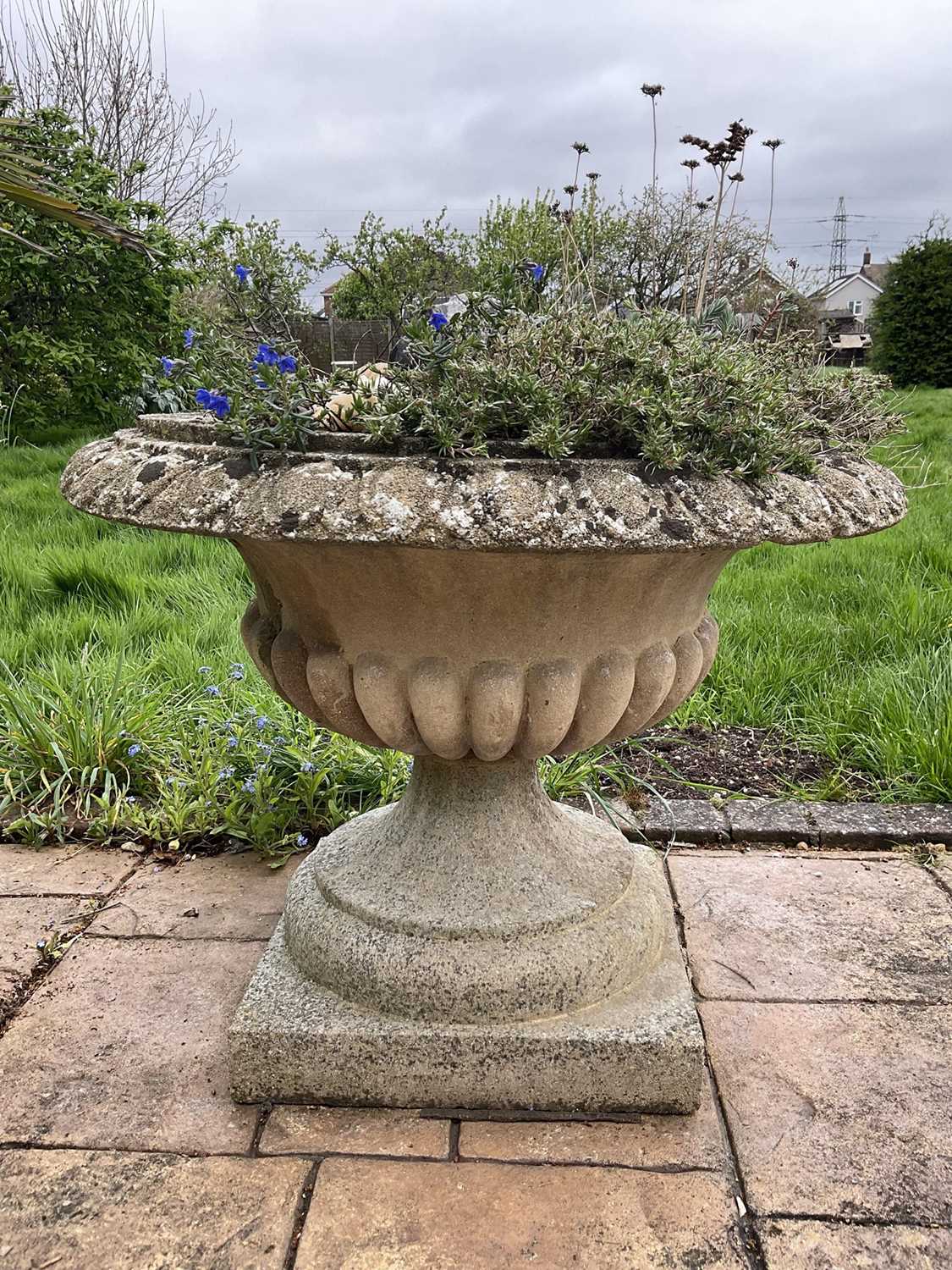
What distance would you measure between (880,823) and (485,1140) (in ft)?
4.79

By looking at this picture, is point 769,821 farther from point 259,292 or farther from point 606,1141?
point 259,292

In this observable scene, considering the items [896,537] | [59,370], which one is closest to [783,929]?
[896,537]

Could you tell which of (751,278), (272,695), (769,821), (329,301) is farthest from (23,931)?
(329,301)

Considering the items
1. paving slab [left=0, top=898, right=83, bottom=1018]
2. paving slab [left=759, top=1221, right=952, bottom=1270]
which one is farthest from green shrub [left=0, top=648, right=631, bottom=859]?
paving slab [left=759, top=1221, right=952, bottom=1270]

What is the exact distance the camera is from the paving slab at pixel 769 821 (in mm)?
2531

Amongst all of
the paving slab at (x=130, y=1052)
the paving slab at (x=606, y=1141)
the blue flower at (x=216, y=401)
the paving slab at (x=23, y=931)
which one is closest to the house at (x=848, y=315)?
the blue flower at (x=216, y=401)

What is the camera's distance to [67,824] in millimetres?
2596

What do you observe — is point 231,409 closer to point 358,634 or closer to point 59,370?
point 358,634

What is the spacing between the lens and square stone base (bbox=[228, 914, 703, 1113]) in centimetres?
161

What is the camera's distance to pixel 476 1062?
1633 millimetres

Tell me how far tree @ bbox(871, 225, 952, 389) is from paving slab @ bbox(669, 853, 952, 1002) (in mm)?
11201

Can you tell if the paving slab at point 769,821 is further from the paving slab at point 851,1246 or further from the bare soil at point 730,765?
the paving slab at point 851,1246

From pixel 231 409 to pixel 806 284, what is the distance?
1.10 metres

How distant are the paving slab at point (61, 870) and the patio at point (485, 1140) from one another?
17cm
